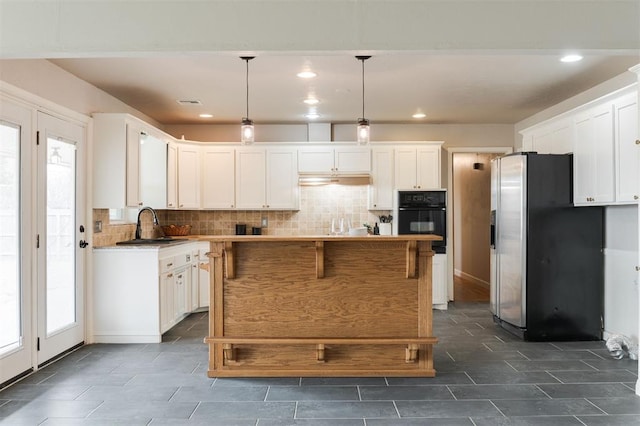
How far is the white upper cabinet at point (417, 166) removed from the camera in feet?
21.1

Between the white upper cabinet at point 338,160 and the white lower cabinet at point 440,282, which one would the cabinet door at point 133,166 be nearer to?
the white upper cabinet at point 338,160

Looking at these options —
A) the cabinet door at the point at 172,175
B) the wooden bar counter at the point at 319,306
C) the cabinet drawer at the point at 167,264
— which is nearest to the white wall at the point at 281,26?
the wooden bar counter at the point at 319,306

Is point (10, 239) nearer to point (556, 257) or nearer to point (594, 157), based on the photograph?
point (556, 257)

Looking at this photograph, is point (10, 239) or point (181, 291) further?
point (181, 291)

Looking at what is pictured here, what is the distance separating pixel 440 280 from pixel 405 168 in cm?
158

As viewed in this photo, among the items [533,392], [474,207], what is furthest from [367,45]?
[474,207]

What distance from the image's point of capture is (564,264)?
4.66 meters

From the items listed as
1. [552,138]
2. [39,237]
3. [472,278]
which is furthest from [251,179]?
[472,278]

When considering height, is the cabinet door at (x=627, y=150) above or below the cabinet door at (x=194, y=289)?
above

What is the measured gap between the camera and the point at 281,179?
651 cm

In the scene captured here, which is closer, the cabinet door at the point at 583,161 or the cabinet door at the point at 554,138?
the cabinet door at the point at 583,161

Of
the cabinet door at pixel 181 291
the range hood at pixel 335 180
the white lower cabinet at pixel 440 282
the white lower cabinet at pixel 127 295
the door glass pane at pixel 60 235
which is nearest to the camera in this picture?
the door glass pane at pixel 60 235

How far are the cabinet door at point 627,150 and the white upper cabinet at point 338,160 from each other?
123 inches

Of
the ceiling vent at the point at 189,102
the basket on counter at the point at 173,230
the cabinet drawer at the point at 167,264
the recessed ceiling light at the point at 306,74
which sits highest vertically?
the recessed ceiling light at the point at 306,74
